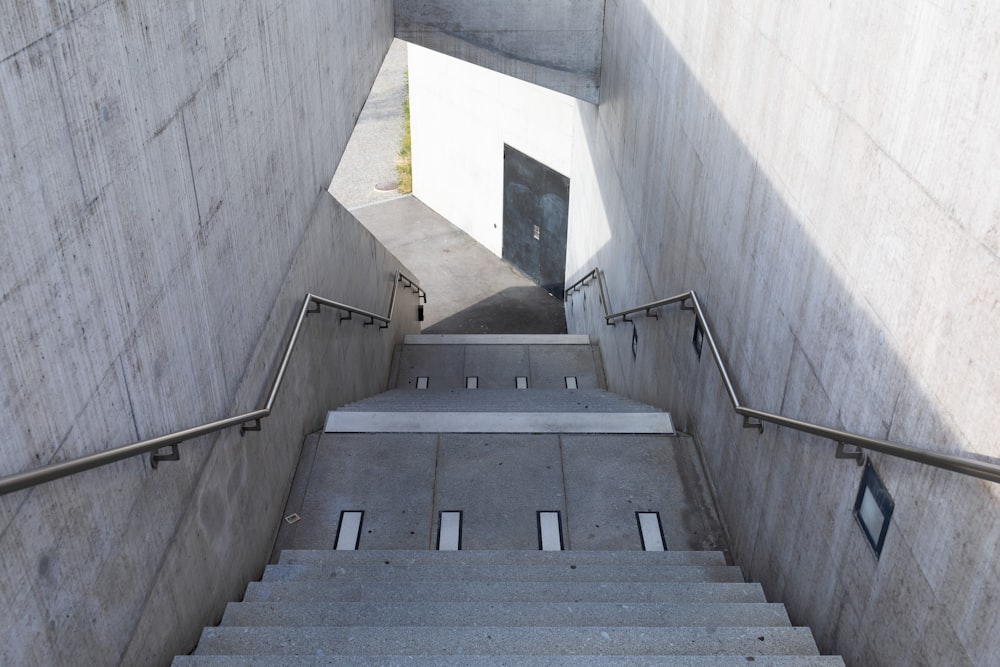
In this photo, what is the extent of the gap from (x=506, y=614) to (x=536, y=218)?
40.1 ft

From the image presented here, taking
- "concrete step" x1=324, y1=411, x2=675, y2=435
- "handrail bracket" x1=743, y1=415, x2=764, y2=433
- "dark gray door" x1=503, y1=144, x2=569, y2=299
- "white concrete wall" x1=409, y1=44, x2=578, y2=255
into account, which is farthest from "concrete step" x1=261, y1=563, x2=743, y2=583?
"dark gray door" x1=503, y1=144, x2=569, y2=299

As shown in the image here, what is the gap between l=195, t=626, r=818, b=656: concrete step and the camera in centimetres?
396

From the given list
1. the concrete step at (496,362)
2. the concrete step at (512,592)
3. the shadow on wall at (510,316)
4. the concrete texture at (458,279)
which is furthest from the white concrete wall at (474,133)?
the concrete step at (512,592)

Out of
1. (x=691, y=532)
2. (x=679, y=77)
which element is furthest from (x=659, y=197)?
(x=691, y=532)

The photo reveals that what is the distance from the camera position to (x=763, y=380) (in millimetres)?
4895

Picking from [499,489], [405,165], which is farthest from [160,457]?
[405,165]

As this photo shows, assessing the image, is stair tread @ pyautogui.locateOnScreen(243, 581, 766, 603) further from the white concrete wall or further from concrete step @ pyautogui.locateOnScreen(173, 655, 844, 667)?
the white concrete wall

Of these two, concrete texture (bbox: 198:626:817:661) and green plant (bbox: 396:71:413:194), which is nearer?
concrete texture (bbox: 198:626:817:661)

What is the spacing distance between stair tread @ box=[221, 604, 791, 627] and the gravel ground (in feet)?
51.9

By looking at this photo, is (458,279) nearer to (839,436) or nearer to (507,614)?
(507,614)

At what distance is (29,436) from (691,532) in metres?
4.34

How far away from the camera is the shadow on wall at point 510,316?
15.3 m

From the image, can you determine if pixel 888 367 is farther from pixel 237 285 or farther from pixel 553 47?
pixel 553 47

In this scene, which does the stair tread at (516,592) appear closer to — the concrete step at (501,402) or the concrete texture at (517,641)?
the concrete texture at (517,641)
